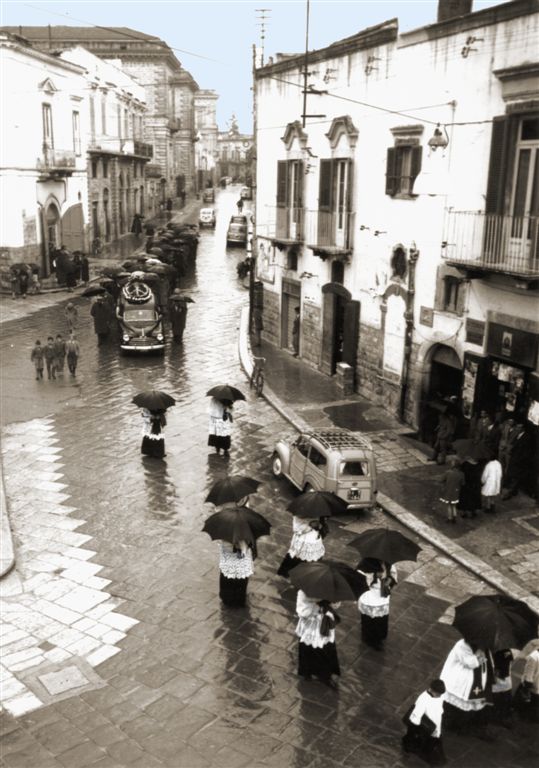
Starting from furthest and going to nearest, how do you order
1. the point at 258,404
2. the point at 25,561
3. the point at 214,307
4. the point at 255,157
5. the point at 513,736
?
the point at 214,307 < the point at 255,157 < the point at 258,404 < the point at 25,561 < the point at 513,736

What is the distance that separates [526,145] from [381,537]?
8682mm

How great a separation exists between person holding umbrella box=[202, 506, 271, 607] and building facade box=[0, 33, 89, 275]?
28273 mm

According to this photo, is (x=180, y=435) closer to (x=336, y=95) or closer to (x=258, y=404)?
(x=258, y=404)

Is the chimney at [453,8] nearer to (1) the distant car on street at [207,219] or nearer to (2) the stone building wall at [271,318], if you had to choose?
(2) the stone building wall at [271,318]

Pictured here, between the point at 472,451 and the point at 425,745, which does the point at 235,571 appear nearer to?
the point at 425,745

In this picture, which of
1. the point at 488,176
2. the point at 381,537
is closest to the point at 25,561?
the point at 381,537

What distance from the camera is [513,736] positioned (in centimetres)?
873

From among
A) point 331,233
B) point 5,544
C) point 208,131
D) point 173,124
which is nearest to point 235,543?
point 5,544

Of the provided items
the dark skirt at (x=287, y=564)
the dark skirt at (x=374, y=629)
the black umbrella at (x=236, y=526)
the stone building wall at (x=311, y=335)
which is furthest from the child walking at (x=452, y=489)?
the stone building wall at (x=311, y=335)

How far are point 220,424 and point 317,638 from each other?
8.14 metres

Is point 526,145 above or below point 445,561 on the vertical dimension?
above

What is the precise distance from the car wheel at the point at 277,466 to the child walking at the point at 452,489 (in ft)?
10.8

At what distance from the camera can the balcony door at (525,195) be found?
14750mm

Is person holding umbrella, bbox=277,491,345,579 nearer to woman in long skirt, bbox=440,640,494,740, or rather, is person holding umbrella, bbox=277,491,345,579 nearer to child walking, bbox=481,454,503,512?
woman in long skirt, bbox=440,640,494,740
